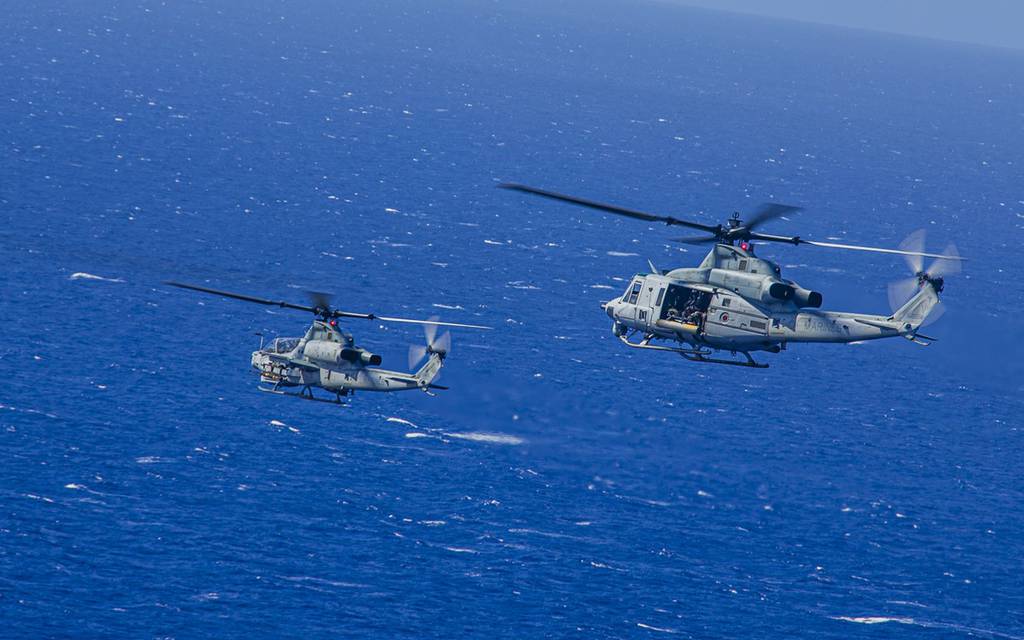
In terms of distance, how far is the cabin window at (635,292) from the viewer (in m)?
75.2

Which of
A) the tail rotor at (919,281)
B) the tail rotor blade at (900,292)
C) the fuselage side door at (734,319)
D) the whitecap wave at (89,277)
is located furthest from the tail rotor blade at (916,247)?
the whitecap wave at (89,277)

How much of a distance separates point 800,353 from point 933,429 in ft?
96.4

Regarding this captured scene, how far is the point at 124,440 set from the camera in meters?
136

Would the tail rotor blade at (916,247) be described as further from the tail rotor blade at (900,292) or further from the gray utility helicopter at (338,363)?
the gray utility helicopter at (338,363)

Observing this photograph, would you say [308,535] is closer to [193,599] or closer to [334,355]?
[193,599]

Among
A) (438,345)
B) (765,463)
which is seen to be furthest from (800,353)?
(438,345)

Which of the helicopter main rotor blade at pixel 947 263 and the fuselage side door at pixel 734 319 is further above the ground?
the helicopter main rotor blade at pixel 947 263

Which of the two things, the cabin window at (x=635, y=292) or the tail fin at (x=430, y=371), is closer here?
the cabin window at (x=635, y=292)

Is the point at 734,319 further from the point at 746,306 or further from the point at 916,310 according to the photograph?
the point at 916,310

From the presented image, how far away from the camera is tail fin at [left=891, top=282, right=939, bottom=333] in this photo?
7006 centimetres

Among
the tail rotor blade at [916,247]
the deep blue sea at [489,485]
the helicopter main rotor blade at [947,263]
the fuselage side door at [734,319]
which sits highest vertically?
the tail rotor blade at [916,247]

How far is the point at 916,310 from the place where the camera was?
7031 centimetres

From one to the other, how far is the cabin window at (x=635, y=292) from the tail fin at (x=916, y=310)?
497 inches

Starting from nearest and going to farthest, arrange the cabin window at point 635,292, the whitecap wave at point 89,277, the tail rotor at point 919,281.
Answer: the tail rotor at point 919,281, the cabin window at point 635,292, the whitecap wave at point 89,277
